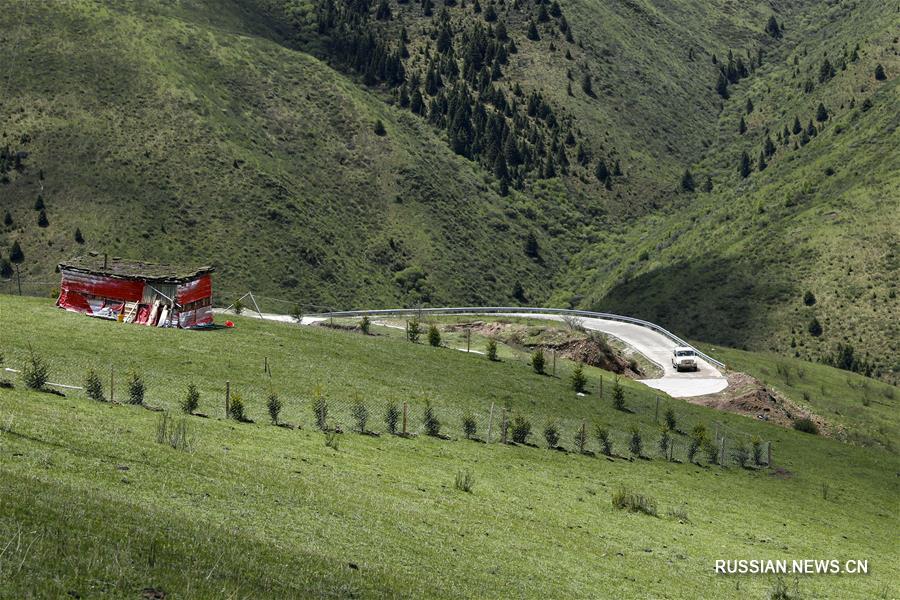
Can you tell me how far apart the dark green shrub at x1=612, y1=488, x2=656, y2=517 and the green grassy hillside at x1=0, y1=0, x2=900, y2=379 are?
239 feet

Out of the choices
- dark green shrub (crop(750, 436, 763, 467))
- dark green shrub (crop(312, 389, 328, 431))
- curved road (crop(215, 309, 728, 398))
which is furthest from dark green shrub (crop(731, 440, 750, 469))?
dark green shrub (crop(312, 389, 328, 431))

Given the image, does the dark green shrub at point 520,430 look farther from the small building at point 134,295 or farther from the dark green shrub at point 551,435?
the small building at point 134,295

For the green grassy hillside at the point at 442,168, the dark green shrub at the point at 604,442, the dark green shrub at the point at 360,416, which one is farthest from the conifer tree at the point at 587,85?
the dark green shrub at the point at 360,416

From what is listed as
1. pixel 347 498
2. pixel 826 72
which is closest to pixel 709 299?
pixel 826 72

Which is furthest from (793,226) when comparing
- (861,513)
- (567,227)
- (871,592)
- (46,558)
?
(46,558)

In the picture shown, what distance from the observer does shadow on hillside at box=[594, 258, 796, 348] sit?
115812 mm

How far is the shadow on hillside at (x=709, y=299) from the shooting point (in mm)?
115812

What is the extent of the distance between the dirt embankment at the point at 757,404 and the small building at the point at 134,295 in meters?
34.8

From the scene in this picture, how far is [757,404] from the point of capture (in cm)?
7406

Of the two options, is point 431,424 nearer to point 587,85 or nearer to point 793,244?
point 793,244

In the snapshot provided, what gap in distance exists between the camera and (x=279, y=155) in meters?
139

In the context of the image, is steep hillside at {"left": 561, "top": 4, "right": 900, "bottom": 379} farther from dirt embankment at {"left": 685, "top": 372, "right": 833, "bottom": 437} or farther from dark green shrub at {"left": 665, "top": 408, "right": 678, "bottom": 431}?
dark green shrub at {"left": 665, "top": 408, "right": 678, "bottom": 431}

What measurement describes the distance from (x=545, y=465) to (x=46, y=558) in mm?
28786

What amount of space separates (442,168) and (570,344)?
250 ft
